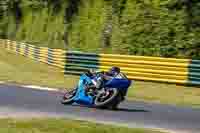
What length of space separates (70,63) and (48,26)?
14.7m

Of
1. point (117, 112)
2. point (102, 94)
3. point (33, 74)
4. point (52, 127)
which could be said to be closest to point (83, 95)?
point (102, 94)

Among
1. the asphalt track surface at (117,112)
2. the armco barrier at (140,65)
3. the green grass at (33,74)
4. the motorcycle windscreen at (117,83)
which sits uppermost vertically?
the motorcycle windscreen at (117,83)

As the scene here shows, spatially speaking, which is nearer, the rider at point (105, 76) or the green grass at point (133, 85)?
the rider at point (105, 76)

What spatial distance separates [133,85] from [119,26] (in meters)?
5.94

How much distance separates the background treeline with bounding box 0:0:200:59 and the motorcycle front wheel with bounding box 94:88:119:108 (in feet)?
29.7

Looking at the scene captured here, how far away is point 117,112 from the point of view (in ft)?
46.9

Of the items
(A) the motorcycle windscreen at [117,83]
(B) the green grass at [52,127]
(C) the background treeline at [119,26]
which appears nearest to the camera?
(B) the green grass at [52,127]

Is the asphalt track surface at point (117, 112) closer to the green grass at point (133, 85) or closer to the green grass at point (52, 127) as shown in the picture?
the green grass at point (52, 127)

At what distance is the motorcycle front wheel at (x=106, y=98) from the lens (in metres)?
14.3

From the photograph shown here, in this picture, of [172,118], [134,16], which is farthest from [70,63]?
[172,118]

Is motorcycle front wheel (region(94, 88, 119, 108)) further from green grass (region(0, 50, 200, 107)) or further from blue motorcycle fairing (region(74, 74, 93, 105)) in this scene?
green grass (region(0, 50, 200, 107))

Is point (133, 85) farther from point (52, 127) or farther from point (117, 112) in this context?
point (52, 127)

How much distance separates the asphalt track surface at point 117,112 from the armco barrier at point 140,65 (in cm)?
481

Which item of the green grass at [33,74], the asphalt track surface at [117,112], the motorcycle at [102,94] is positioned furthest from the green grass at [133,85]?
the motorcycle at [102,94]
